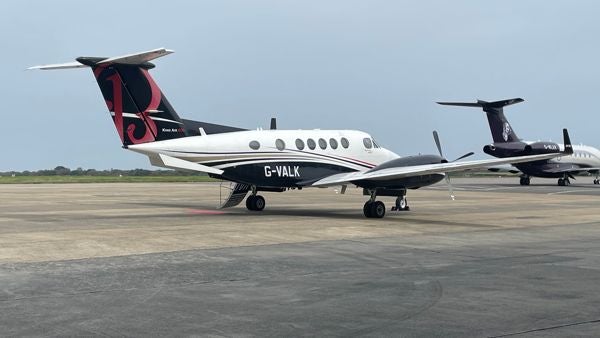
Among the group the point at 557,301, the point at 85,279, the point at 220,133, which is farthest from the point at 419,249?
the point at 220,133

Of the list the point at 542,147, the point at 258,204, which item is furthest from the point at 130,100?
the point at 542,147

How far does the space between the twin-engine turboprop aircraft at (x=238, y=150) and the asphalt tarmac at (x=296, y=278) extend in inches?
87.0

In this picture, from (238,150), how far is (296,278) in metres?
13.4

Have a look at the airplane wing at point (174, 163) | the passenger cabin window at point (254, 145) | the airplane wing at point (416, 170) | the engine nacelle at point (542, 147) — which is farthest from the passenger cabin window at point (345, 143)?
the engine nacelle at point (542, 147)

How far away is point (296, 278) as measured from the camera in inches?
437

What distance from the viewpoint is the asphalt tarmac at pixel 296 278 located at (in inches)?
307

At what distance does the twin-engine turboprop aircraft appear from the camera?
75.7ft

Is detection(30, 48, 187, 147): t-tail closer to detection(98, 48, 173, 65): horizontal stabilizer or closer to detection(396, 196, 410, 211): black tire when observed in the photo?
detection(98, 48, 173, 65): horizontal stabilizer

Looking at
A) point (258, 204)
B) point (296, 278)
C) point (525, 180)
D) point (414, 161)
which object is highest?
point (414, 161)

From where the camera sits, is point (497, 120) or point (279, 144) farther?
point (497, 120)

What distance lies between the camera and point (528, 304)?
896 cm

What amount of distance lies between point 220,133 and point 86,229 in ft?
23.3

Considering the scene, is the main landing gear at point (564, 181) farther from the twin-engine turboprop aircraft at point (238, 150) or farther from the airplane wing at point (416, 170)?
the airplane wing at point (416, 170)

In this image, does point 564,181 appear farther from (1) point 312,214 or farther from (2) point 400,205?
(1) point 312,214
